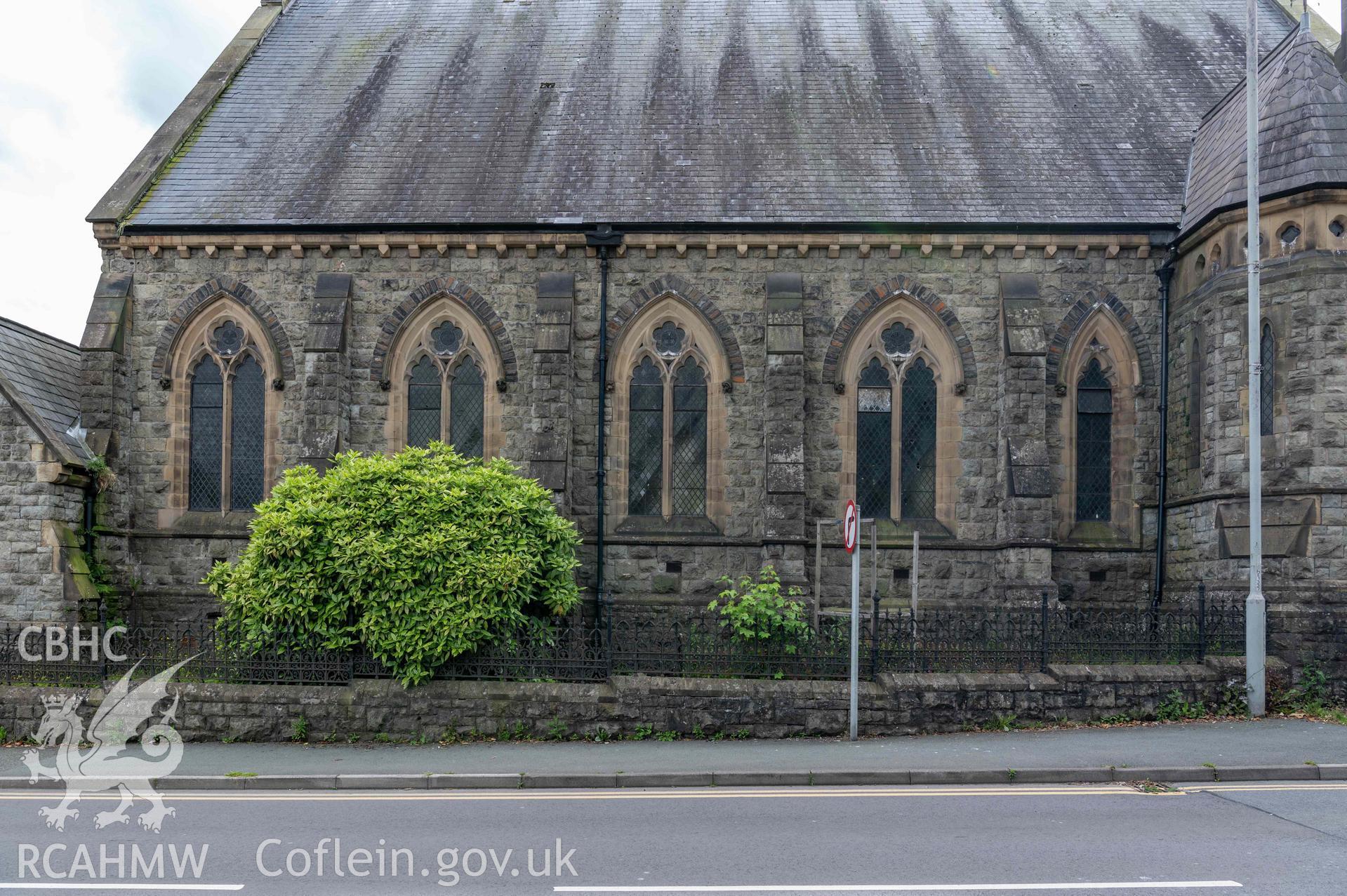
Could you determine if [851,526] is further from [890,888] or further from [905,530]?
[905,530]

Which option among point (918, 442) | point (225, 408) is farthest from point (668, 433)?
point (225, 408)

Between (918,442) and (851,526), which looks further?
(918,442)

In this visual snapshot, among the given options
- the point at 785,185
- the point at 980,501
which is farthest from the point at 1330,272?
the point at 785,185

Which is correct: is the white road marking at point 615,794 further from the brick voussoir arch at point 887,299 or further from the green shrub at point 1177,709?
the brick voussoir arch at point 887,299

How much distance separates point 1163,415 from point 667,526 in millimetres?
8801

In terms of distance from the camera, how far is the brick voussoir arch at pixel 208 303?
19875mm

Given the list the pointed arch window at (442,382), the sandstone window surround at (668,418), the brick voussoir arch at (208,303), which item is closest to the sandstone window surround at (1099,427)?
the sandstone window surround at (668,418)

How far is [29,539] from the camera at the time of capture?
17250 millimetres

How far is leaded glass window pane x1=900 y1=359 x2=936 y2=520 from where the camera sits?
19562 millimetres

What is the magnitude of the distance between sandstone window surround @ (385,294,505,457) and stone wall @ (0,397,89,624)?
5481 mm

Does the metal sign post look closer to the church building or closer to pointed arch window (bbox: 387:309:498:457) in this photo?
the church building

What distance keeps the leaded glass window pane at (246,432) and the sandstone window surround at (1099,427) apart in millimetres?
14382

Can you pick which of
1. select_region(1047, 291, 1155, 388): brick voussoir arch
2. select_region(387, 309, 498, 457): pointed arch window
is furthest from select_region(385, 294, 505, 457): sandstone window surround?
select_region(1047, 291, 1155, 388): brick voussoir arch

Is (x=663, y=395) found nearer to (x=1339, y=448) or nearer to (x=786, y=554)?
(x=786, y=554)
